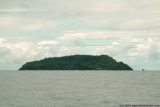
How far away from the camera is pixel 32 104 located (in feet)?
198

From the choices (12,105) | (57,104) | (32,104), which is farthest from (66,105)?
(12,105)

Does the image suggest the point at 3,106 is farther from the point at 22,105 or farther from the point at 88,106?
the point at 88,106

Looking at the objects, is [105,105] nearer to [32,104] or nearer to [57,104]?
[57,104]

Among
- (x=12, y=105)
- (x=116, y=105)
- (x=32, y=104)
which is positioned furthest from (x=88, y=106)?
(x=12, y=105)

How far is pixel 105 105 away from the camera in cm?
6038

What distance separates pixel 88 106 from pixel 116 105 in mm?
6171

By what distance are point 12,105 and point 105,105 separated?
19563mm

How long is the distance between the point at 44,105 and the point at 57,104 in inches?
117

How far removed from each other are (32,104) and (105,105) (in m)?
15.5

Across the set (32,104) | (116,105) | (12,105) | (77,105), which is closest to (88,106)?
(77,105)

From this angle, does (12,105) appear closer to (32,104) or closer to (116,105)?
(32,104)

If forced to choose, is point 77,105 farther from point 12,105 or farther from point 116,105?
point 12,105

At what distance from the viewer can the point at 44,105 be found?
2340 inches

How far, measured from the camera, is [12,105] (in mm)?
59594
